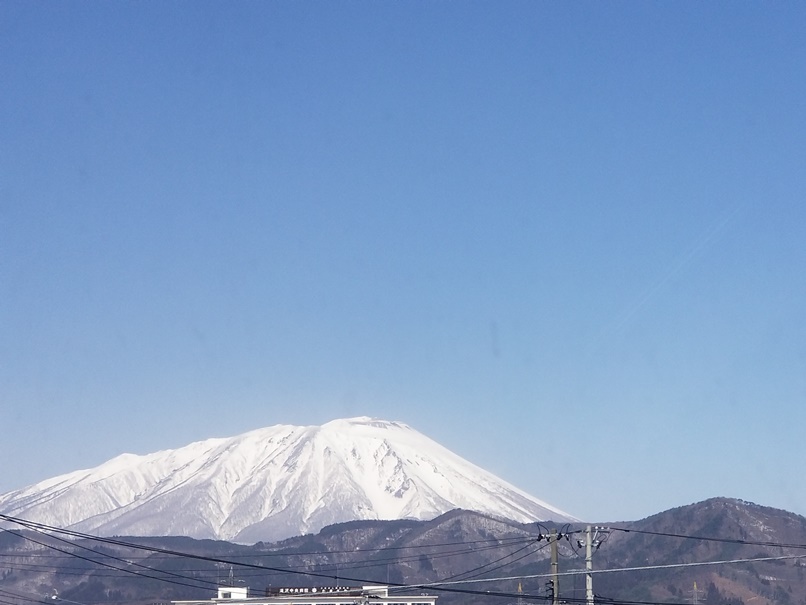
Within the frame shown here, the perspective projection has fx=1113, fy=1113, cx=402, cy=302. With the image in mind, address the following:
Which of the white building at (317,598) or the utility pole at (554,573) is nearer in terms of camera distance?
the utility pole at (554,573)

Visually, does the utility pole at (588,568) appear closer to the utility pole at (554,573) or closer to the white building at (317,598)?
the utility pole at (554,573)

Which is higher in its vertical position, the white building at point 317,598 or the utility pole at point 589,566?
the utility pole at point 589,566

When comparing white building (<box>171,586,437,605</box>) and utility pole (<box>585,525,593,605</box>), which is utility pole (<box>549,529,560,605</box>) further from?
white building (<box>171,586,437,605</box>)

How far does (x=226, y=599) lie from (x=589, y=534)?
65.2 m

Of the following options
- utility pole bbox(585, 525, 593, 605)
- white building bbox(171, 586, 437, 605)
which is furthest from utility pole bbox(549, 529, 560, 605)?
white building bbox(171, 586, 437, 605)

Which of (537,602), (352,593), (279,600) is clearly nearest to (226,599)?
(279,600)

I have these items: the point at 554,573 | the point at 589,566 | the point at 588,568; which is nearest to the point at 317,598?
the point at 554,573

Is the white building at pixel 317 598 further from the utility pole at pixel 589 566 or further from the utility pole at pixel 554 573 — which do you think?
the utility pole at pixel 589 566

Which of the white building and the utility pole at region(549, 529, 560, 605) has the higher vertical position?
the utility pole at region(549, 529, 560, 605)

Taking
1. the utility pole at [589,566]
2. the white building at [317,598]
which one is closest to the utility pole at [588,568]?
the utility pole at [589,566]

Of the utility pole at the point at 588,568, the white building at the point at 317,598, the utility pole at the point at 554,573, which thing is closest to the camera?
the utility pole at the point at 554,573

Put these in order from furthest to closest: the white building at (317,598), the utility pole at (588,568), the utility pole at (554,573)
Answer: the white building at (317,598) < the utility pole at (588,568) < the utility pole at (554,573)

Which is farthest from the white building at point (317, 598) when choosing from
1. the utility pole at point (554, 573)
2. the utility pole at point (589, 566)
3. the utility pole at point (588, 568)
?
the utility pole at point (588, 568)

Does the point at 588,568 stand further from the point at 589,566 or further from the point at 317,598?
the point at 317,598
